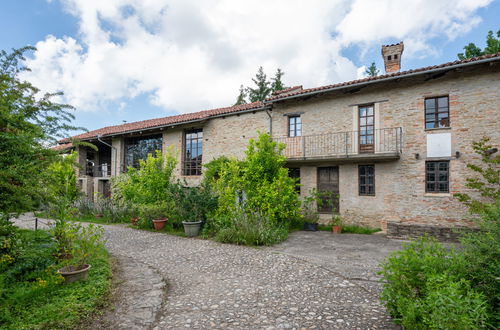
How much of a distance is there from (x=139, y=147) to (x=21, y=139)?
46.7 feet

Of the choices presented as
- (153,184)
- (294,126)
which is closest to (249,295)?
(153,184)

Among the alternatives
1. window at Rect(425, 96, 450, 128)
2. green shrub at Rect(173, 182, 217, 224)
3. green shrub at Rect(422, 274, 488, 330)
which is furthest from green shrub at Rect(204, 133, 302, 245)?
green shrub at Rect(422, 274, 488, 330)

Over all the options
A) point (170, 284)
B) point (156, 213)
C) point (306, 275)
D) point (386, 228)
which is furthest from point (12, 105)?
point (386, 228)

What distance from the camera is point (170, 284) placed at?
15.2 feet

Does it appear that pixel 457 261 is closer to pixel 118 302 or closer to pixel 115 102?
pixel 118 302

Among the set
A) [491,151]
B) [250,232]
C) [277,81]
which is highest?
[277,81]

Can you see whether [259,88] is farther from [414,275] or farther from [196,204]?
[414,275]

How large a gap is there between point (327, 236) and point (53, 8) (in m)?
10.6

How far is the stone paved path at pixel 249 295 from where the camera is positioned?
3.31 m

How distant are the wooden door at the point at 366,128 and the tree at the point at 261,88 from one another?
17636 millimetres

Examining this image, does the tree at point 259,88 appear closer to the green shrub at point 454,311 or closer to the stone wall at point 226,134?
the stone wall at point 226,134

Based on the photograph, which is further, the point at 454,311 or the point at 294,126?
the point at 294,126

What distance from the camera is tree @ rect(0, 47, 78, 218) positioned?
373 centimetres

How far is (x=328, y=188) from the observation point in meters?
11.4
